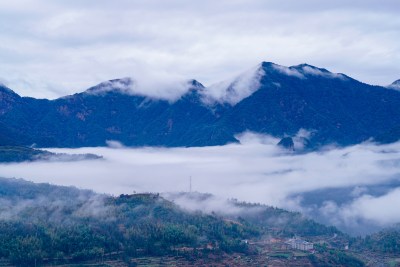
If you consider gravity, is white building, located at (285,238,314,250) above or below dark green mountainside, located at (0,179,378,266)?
below

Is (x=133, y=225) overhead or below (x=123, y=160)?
below

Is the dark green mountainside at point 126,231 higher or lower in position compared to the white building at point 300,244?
higher

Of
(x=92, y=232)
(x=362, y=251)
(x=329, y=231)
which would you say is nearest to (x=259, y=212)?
(x=329, y=231)

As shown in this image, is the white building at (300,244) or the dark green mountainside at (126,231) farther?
the white building at (300,244)

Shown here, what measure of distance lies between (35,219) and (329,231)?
54.6 meters

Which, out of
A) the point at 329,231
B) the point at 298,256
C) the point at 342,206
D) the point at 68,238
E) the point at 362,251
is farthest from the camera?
the point at 342,206

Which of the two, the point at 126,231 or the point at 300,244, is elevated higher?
the point at 126,231

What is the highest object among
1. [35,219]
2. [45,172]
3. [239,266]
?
[45,172]

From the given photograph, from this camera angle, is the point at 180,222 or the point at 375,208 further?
the point at 375,208

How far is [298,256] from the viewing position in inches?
4031

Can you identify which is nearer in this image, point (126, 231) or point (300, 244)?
point (126, 231)

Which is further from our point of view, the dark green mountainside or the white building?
the white building

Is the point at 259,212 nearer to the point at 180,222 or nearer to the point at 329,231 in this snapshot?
the point at 329,231

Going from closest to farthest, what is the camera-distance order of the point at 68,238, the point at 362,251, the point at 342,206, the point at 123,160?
the point at 68,238 → the point at 362,251 → the point at 342,206 → the point at 123,160
